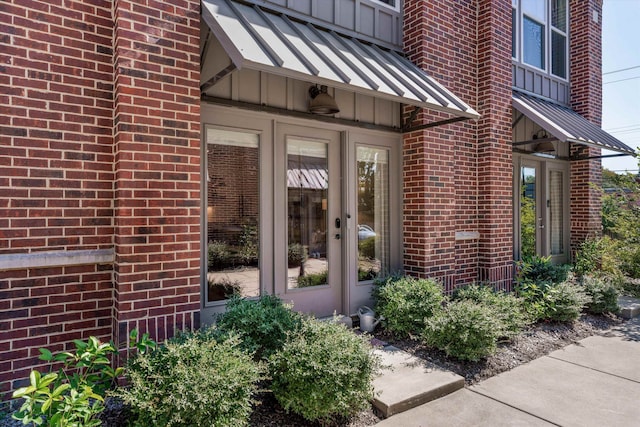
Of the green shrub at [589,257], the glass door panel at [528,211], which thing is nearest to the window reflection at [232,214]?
the glass door panel at [528,211]

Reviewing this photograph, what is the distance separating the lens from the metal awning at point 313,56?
3.21m

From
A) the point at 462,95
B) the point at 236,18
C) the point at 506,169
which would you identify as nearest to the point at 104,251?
the point at 236,18

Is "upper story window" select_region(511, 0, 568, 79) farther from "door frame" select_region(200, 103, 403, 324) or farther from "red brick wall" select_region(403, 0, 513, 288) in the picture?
"door frame" select_region(200, 103, 403, 324)

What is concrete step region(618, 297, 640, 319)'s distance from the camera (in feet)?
19.6

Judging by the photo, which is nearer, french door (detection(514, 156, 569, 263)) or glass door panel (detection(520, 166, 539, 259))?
french door (detection(514, 156, 569, 263))

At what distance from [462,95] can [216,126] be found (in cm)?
385

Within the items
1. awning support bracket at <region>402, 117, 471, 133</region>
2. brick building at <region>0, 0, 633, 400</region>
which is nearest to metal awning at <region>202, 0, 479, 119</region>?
brick building at <region>0, 0, 633, 400</region>

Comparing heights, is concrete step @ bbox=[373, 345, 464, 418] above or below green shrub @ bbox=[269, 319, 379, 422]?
below

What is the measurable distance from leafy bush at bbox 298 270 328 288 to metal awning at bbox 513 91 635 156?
4.08m

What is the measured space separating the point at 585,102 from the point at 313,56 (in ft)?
24.2

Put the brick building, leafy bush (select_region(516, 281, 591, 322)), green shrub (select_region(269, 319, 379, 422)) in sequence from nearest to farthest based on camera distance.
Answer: green shrub (select_region(269, 319, 379, 422)) → the brick building → leafy bush (select_region(516, 281, 591, 322))

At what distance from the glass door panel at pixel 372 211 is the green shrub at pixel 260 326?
6.53 feet

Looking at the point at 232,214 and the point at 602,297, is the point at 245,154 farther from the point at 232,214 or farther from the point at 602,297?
the point at 602,297

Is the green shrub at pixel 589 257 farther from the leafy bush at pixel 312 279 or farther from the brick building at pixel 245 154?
the leafy bush at pixel 312 279
